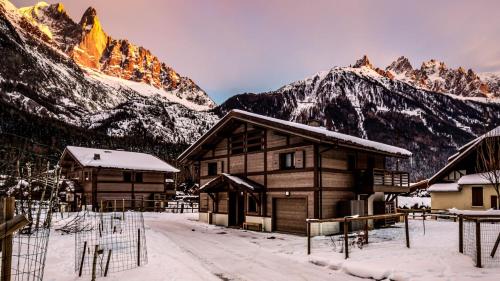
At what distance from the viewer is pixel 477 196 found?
99.9ft

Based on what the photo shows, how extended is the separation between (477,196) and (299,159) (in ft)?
61.3

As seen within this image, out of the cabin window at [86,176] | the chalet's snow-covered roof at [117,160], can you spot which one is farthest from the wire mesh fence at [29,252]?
the cabin window at [86,176]

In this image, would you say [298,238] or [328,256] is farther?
[298,238]

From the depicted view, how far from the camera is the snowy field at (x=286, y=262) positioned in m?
10.2

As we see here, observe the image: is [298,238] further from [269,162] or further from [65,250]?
[65,250]

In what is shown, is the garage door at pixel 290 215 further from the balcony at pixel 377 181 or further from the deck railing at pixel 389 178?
the deck railing at pixel 389 178

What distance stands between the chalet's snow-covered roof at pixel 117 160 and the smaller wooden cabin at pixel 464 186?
2948 centimetres

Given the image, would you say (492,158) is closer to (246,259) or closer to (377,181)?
(377,181)

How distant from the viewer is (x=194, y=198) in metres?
54.7

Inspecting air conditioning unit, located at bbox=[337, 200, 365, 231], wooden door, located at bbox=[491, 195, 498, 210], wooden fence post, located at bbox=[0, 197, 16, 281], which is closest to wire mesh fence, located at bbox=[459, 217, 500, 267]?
air conditioning unit, located at bbox=[337, 200, 365, 231]

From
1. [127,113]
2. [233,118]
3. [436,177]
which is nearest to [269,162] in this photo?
[233,118]

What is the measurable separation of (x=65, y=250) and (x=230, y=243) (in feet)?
24.1

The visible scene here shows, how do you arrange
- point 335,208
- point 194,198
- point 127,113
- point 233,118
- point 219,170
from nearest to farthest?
point 335,208 < point 233,118 < point 219,170 < point 194,198 < point 127,113

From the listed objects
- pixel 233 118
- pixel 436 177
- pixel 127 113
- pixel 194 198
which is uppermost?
pixel 127 113
